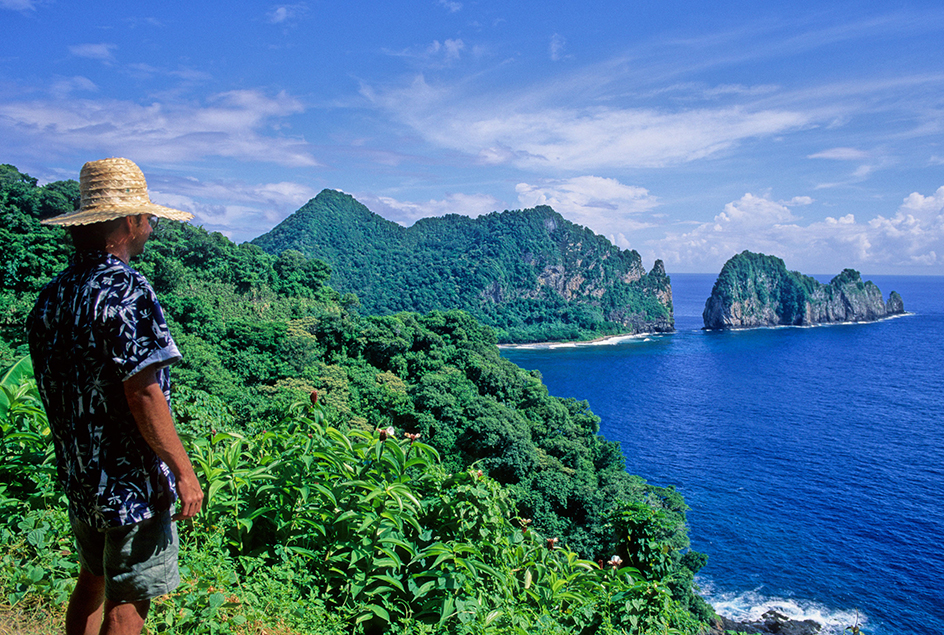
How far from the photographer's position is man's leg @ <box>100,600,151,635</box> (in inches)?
67.3

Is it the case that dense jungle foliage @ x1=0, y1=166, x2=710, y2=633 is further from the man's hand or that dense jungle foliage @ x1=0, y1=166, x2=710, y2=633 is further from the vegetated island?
the vegetated island

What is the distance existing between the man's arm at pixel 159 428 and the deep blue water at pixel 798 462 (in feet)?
66.6

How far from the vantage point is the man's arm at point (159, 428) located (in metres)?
1.53

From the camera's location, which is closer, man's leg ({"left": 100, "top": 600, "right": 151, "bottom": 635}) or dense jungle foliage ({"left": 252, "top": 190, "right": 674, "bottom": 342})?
man's leg ({"left": 100, "top": 600, "right": 151, "bottom": 635})

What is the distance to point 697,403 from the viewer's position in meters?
42.1

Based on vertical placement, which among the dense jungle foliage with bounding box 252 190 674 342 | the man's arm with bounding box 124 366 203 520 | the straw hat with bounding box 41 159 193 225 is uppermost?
the dense jungle foliage with bounding box 252 190 674 342

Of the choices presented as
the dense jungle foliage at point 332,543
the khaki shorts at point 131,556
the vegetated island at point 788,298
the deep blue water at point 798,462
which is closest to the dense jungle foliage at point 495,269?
the vegetated island at point 788,298

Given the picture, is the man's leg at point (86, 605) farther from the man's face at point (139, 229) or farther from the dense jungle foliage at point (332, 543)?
the man's face at point (139, 229)

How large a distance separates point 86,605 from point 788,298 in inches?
4018

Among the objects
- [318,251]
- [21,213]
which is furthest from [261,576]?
[318,251]

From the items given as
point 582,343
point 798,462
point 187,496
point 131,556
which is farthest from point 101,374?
point 582,343

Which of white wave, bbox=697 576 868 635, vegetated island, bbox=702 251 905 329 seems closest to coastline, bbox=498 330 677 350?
vegetated island, bbox=702 251 905 329

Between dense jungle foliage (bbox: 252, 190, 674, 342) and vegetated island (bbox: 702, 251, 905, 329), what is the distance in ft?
36.9

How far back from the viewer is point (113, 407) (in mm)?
1578
